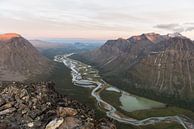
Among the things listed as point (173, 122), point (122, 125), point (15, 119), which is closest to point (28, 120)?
point (15, 119)

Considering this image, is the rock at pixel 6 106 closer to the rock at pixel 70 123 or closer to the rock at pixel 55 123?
the rock at pixel 55 123

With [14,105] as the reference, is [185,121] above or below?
below

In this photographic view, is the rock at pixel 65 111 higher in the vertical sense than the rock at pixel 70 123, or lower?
higher

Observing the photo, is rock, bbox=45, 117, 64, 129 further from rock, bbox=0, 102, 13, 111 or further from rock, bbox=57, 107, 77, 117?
rock, bbox=0, 102, 13, 111

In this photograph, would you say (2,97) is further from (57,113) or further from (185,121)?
(185,121)

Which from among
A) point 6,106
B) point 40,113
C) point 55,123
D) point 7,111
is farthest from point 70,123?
point 6,106

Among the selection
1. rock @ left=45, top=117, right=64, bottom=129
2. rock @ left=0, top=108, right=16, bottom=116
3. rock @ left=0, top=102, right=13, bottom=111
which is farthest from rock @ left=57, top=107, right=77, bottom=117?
rock @ left=0, top=102, right=13, bottom=111

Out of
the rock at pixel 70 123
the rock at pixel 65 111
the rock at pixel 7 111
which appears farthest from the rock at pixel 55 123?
the rock at pixel 7 111

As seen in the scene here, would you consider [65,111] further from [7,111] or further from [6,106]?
[6,106]
